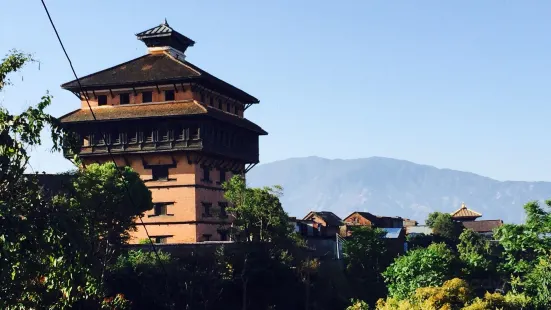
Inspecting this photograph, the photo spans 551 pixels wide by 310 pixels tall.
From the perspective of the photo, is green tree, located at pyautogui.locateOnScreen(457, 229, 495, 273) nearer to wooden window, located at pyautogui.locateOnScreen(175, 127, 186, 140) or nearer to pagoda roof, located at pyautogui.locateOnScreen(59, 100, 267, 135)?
pagoda roof, located at pyautogui.locateOnScreen(59, 100, 267, 135)

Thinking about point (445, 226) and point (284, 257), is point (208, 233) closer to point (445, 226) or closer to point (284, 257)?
point (284, 257)

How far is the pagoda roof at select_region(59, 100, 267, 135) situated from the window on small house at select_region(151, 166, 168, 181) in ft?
14.6

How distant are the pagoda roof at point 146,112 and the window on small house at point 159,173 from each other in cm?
445

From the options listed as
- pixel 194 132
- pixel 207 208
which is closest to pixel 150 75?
pixel 194 132

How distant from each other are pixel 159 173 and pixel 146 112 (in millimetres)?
5258

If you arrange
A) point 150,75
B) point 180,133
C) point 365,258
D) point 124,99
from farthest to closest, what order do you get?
1. point 365,258
2. point 124,99
3. point 150,75
4. point 180,133

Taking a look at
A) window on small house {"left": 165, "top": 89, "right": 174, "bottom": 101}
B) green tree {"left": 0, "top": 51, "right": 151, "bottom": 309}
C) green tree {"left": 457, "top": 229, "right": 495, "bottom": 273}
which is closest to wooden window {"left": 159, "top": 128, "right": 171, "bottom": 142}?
window on small house {"left": 165, "top": 89, "right": 174, "bottom": 101}

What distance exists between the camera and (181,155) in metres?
60.7

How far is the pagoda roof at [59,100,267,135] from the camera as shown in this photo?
59719 mm

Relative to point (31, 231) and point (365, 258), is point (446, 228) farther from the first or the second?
point (31, 231)

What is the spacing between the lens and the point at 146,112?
60.9 meters

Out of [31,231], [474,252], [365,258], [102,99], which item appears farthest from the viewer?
[474,252]

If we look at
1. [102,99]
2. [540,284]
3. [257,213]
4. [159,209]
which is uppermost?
[102,99]

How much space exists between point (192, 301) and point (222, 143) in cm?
1933
